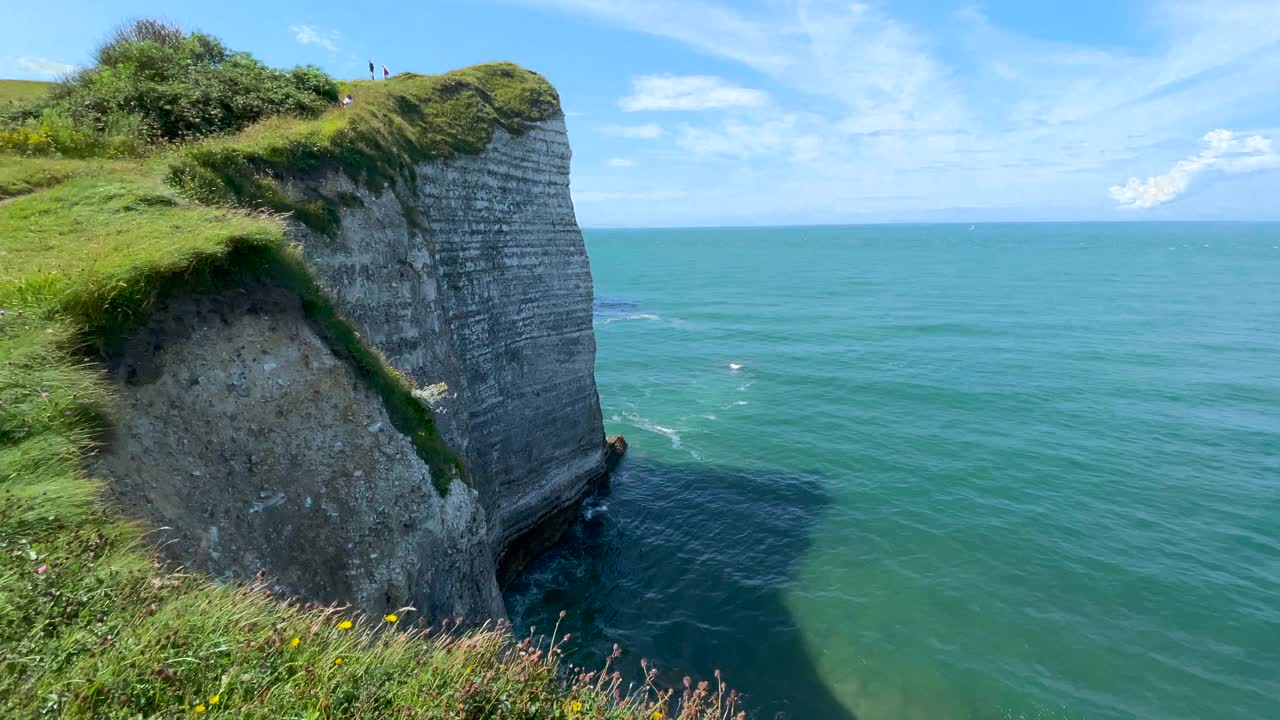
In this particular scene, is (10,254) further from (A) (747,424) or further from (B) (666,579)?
(A) (747,424)

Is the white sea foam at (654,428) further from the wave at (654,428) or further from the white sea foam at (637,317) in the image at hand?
the white sea foam at (637,317)

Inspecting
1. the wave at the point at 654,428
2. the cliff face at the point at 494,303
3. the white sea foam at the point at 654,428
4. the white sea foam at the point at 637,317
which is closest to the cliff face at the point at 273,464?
the cliff face at the point at 494,303

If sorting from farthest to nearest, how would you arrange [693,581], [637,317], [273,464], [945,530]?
[637,317]
[945,530]
[693,581]
[273,464]

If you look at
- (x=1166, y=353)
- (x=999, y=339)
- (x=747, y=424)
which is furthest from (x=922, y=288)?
(x=747, y=424)

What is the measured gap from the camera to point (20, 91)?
21344 millimetres

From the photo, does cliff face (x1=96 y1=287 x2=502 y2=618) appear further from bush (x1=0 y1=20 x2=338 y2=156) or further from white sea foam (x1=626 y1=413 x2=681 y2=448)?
white sea foam (x1=626 y1=413 x2=681 y2=448)

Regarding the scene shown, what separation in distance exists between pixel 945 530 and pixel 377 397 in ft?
75.4

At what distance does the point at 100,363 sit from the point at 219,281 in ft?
7.82

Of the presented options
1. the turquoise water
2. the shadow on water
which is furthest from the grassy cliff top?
the turquoise water

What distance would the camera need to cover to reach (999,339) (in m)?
58.3

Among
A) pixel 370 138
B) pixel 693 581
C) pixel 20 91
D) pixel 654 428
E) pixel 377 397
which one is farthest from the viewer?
pixel 654 428

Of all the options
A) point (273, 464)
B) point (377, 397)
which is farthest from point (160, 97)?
point (273, 464)

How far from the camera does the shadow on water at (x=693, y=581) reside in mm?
19625

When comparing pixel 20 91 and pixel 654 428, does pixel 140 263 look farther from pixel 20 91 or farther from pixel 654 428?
pixel 654 428
